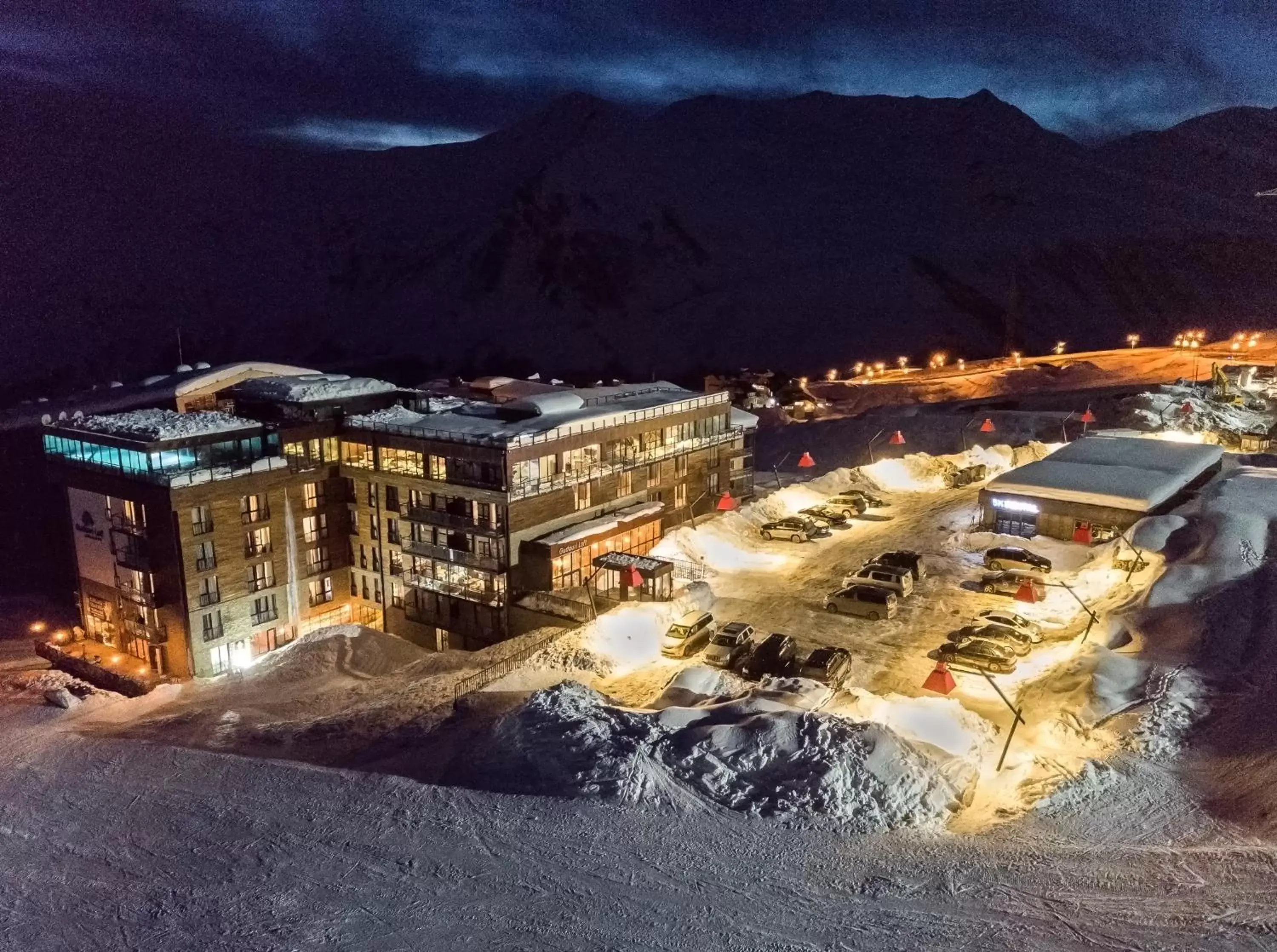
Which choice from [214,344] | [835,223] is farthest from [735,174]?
[214,344]

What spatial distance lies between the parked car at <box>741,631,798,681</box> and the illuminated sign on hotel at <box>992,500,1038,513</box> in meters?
18.4

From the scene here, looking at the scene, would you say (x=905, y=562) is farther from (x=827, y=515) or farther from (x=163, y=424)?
(x=163, y=424)

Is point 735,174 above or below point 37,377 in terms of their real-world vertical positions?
above

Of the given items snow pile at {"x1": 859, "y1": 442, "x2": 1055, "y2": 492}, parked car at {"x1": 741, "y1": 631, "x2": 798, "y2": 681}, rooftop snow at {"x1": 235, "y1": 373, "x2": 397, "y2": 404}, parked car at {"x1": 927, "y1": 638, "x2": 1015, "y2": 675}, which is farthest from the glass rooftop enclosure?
snow pile at {"x1": 859, "y1": 442, "x2": 1055, "y2": 492}

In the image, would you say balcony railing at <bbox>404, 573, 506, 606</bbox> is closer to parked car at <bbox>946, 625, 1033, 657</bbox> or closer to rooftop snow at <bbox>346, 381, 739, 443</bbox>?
rooftop snow at <bbox>346, 381, 739, 443</bbox>

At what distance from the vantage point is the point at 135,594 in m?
40.6

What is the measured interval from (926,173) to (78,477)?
585 feet

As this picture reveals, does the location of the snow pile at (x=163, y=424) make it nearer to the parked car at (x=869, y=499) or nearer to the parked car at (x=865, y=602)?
the parked car at (x=865, y=602)

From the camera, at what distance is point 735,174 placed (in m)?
191

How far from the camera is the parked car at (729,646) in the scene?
2983 centimetres

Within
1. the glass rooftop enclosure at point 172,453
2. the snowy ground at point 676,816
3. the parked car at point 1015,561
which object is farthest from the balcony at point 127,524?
the parked car at point 1015,561

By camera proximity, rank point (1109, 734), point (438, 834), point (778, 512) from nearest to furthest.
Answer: point (438, 834)
point (1109, 734)
point (778, 512)

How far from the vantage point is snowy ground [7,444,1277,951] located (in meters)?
15.9

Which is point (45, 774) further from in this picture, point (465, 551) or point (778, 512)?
point (778, 512)
